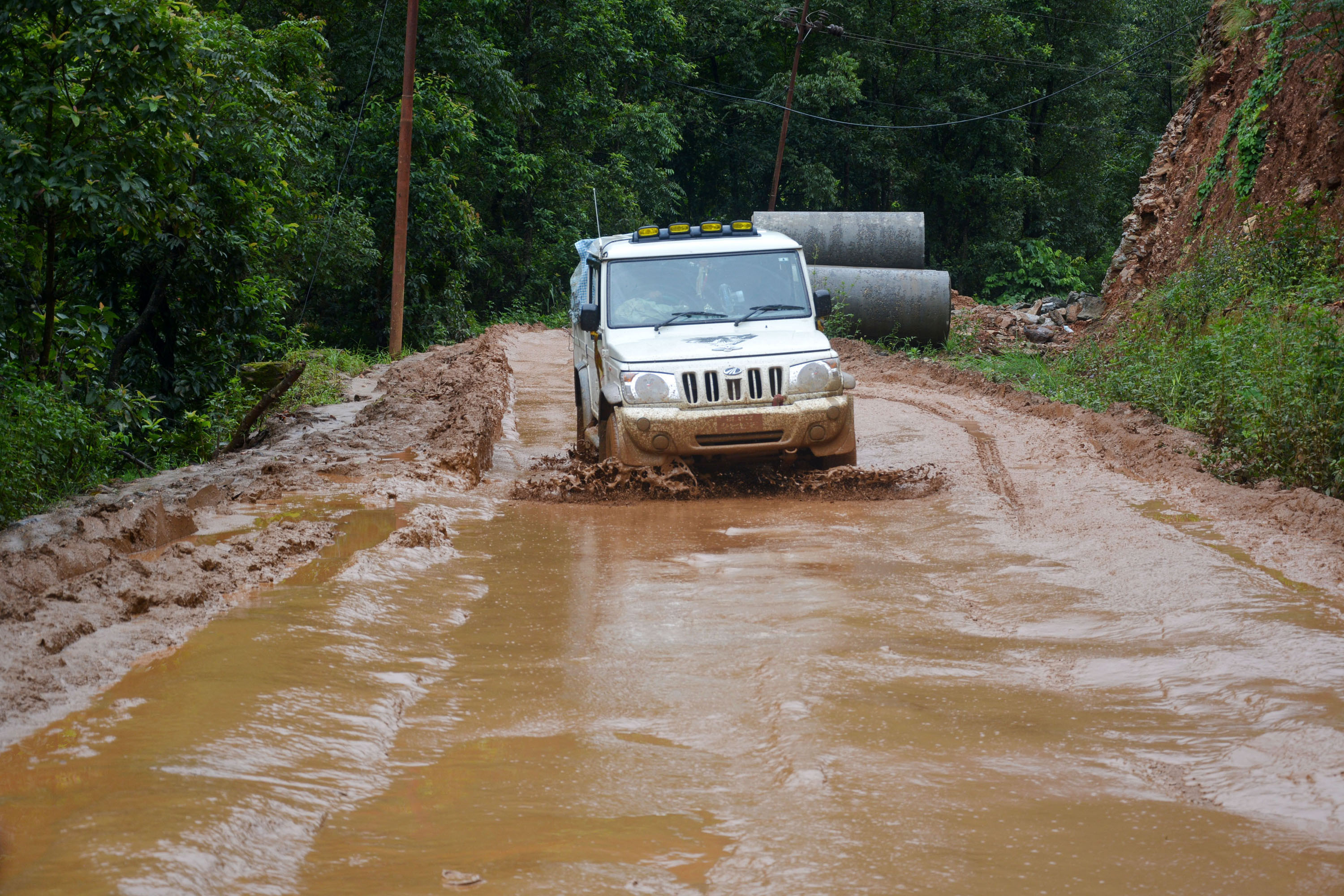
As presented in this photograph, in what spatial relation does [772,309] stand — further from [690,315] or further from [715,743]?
[715,743]

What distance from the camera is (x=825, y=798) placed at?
3.35 m

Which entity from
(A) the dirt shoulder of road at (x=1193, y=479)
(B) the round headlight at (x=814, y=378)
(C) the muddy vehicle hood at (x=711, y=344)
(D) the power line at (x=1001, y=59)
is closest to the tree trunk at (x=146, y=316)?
(C) the muddy vehicle hood at (x=711, y=344)

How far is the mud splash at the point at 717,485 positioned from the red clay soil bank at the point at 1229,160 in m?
8.30

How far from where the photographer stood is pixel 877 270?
22.6 metres

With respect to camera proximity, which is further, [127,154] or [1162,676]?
[127,154]

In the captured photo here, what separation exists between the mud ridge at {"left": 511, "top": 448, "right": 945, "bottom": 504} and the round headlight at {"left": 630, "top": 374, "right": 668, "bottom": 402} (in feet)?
1.74

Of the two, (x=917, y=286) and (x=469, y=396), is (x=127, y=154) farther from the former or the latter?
(x=917, y=286)

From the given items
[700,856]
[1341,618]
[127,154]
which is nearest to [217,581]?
[700,856]

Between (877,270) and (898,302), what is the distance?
104 centimetres

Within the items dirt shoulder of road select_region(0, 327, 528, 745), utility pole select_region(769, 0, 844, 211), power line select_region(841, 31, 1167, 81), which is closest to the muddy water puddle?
dirt shoulder of road select_region(0, 327, 528, 745)

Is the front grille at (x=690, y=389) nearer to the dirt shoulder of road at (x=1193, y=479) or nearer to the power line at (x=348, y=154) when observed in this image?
the dirt shoulder of road at (x=1193, y=479)

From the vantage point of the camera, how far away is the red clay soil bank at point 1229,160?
47.3 ft

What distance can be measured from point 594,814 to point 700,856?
39cm

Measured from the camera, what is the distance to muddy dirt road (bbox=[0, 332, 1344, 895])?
9.60 feet
